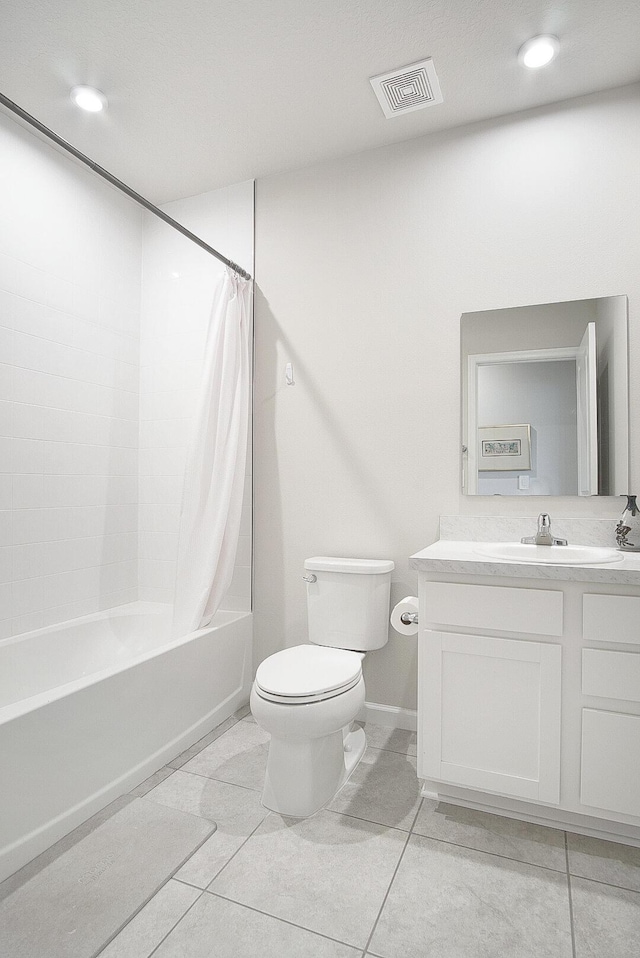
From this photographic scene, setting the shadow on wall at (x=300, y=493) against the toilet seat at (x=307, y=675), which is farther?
the shadow on wall at (x=300, y=493)

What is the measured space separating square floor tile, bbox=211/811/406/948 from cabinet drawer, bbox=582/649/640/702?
745mm

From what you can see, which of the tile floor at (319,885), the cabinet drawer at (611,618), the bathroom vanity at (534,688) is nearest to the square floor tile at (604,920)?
the tile floor at (319,885)

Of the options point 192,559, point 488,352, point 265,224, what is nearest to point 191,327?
point 265,224

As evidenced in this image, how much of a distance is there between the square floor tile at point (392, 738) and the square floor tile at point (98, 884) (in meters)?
0.85

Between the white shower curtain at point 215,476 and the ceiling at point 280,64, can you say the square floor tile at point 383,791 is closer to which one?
the white shower curtain at point 215,476

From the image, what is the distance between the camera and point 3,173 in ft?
7.27

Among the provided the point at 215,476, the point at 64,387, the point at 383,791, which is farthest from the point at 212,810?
the point at 64,387

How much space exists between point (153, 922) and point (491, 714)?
1.07 m

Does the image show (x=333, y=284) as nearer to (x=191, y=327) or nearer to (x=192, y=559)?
(x=191, y=327)

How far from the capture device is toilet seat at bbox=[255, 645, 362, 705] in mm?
1725

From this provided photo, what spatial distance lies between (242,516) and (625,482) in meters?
1.69

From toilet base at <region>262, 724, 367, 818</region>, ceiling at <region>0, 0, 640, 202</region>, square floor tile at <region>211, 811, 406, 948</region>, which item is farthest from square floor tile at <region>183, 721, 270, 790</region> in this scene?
ceiling at <region>0, 0, 640, 202</region>

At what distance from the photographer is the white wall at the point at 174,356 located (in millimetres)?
2750

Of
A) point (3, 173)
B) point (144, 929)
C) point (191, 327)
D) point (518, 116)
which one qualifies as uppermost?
point (518, 116)
